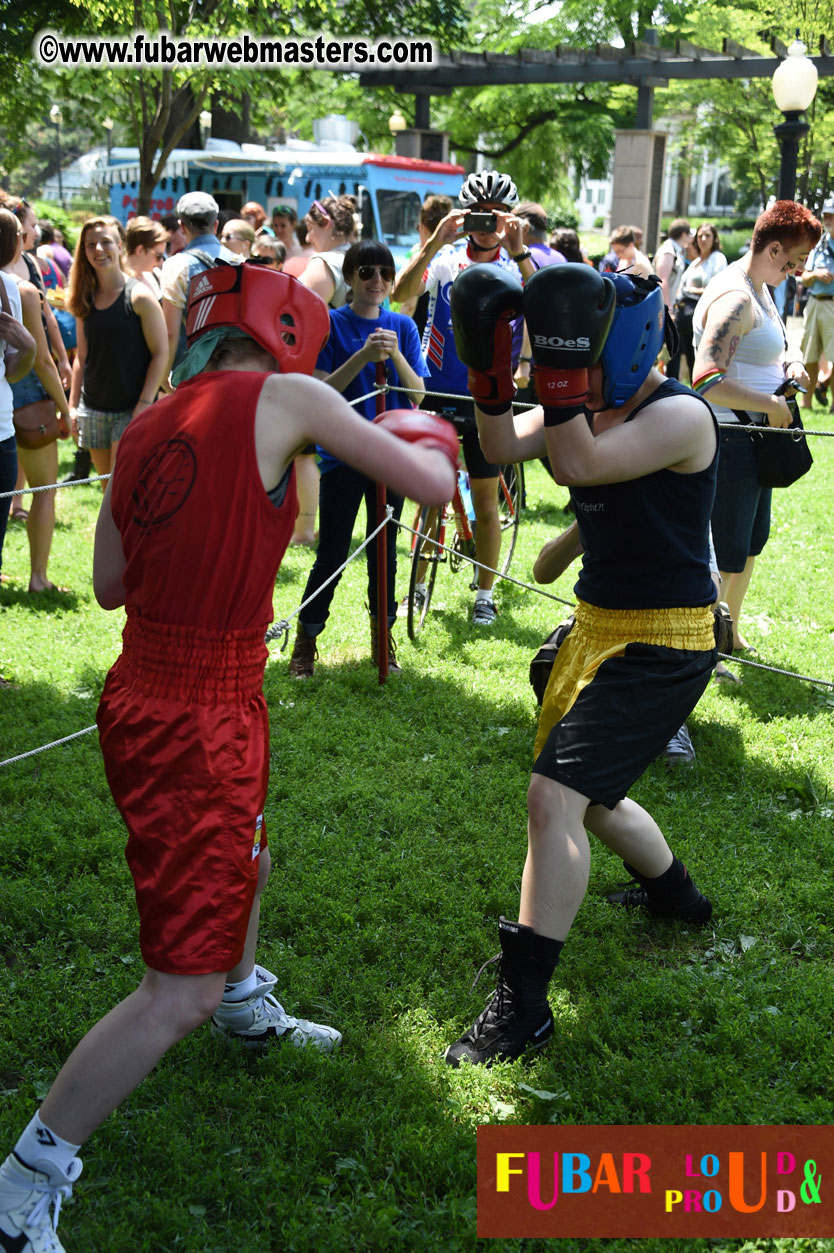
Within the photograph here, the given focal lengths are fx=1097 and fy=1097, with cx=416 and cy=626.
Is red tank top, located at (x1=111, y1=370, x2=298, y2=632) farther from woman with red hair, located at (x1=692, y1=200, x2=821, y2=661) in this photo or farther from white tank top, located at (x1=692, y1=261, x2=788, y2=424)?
white tank top, located at (x1=692, y1=261, x2=788, y2=424)

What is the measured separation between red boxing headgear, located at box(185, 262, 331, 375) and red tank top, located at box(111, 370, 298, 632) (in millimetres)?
117

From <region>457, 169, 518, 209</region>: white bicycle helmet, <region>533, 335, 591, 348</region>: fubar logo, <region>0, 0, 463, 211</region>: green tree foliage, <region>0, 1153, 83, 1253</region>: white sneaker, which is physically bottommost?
<region>0, 1153, 83, 1253</region>: white sneaker

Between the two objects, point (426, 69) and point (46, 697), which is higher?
point (426, 69)

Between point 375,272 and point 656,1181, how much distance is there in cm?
396

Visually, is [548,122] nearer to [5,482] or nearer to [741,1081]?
[5,482]

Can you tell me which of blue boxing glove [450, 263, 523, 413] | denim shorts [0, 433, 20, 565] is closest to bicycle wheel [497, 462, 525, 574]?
denim shorts [0, 433, 20, 565]

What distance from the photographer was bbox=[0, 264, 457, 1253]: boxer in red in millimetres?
2070

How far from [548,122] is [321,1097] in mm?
31033

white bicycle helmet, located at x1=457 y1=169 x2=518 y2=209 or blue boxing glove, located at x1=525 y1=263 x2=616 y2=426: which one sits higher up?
white bicycle helmet, located at x1=457 y1=169 x2=518 y2=209

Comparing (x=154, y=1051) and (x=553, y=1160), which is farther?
(x=553, y=1160)

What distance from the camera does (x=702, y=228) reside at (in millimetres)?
11727

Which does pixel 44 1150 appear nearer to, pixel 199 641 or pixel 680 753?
pixel 199 641

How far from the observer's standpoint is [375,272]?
16.7 ft

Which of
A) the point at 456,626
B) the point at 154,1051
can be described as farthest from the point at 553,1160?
the point at 456,626
